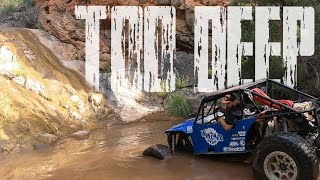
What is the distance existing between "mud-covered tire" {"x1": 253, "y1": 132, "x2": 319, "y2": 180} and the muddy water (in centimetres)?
54

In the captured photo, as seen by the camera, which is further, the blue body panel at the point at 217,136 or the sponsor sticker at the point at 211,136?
the sponsor sticker at the point at 211,136

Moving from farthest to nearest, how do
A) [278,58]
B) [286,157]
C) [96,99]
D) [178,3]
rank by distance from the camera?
Result: 1. [178,3]
2. [96,99]
3. [278,58]
4. [286,157]

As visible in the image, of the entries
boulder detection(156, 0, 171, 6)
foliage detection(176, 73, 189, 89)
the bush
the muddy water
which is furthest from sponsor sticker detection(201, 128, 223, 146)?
boulder detection(156, 0, 171, 6)

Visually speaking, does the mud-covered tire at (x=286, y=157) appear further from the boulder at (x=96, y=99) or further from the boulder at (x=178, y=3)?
the boulder at (x=178, y=3)

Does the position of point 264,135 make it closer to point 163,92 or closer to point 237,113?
point 237,113

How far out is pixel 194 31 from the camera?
1537 cm

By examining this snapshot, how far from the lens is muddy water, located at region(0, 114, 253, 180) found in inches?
238

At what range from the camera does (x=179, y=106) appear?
39.7 ft

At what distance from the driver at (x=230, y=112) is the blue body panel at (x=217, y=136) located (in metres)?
0.09

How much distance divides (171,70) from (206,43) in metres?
1.88

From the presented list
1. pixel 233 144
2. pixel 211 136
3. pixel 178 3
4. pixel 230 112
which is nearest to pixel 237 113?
pixel 230 112

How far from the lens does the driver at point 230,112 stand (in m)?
5.98

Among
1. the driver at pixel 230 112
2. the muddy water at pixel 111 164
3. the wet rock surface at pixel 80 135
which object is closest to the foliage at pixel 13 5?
the wet rock surface at pixel 80 135

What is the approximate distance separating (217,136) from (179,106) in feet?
19.4
